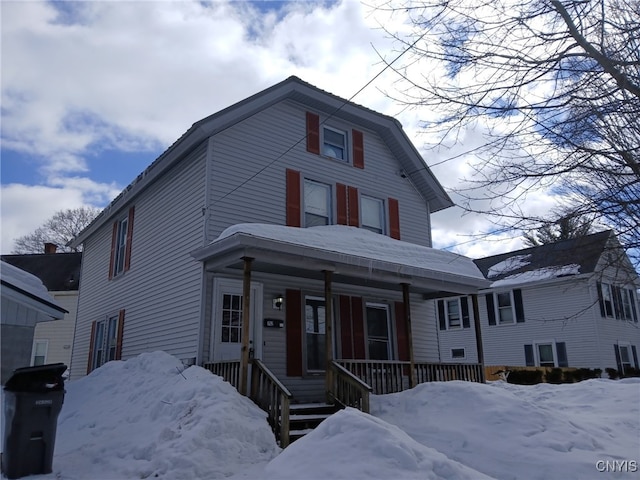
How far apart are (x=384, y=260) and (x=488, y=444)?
4221 millimetres

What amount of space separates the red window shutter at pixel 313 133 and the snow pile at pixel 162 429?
6.23m

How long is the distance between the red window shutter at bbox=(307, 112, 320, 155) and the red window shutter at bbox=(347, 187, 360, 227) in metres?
1.35

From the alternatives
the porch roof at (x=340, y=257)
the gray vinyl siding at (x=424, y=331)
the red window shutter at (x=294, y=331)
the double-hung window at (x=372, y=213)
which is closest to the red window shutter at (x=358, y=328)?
the porch roof at (x=340, y=257)

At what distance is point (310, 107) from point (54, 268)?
66.2ft

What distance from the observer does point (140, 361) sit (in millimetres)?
10328

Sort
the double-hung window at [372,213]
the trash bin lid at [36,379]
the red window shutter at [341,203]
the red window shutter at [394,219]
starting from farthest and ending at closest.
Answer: the red window shutter at [394,219]
the double-hung window at [372,213]
the red window shutter at [341,203]
the trash bin lid at [36,379]

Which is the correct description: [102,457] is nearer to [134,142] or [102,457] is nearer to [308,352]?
[308,352]

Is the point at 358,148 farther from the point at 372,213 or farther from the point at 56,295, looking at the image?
the point at 56,295

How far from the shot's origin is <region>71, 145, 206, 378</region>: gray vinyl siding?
34.4ft

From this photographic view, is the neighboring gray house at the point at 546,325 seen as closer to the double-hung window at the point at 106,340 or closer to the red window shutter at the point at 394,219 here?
the red window shutter at the point at 394,219

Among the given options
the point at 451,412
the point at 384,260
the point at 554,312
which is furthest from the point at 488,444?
the point at 554,312

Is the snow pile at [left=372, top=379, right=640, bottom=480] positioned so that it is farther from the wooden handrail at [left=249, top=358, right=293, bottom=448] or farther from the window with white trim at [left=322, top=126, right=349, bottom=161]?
the window with white trim at [left=322, top=126, right=349, bottom=161]

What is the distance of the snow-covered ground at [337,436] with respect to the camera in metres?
4.76

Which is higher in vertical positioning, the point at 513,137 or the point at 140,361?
the point at 513,137
